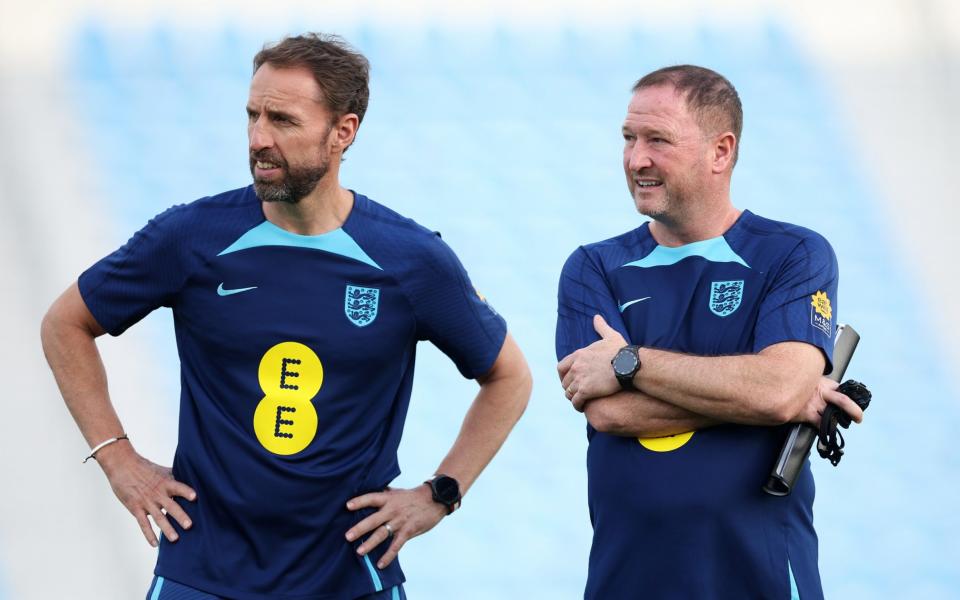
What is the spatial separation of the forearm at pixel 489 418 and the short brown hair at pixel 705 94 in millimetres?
686

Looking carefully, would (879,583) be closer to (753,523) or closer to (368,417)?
(753,523)

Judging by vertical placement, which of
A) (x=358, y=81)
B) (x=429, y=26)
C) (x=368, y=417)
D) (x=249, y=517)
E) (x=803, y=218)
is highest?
(x=429, y=26)

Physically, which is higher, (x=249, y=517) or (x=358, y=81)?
(x=358, y=81)

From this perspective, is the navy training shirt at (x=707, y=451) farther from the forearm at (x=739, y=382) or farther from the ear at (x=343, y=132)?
the ear at (x=343, y=132)

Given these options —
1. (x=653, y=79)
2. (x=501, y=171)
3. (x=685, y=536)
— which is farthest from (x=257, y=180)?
(x=501, y=171)

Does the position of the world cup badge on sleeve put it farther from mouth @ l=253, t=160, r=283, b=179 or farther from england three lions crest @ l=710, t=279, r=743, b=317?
mouth @ l=253, t=160, r=283, b=179

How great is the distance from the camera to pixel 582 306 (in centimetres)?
305

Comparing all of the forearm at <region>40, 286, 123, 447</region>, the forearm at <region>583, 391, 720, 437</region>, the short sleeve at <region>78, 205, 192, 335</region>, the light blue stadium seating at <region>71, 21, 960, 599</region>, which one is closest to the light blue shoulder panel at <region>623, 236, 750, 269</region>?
the forearm at <region>583, 391, 720, 437</region>

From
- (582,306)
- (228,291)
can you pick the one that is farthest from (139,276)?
(582,306)

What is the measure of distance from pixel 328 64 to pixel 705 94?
852 mm

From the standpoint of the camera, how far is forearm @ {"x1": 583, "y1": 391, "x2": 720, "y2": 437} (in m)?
2.84

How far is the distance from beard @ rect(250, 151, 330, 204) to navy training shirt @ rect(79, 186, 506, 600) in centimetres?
10

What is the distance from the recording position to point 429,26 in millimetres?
5793

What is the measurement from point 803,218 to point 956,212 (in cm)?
60
